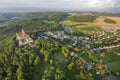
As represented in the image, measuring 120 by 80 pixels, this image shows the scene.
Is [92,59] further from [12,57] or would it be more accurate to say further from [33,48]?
[12,57]

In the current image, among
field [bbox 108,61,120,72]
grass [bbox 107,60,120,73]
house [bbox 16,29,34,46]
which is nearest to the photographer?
grass [bbox 107,60,120,73]

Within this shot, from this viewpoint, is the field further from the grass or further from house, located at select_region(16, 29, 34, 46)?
house, located at select_region(16, 29, 34, 46)

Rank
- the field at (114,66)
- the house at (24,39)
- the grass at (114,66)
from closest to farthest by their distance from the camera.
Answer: the grass at (114,66)
the field at (114,66)
the house at (24,39)

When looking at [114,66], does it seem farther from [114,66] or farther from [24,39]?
[24,39]

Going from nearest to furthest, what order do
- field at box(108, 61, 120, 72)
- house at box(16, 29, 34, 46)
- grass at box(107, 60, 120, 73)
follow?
grass at box(107, 60, 120, 73)
field at box(108, 61, 120, 72)
house at box(16, 29, 34, 46)

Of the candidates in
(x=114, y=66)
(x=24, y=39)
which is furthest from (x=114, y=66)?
(x=24, y=39)

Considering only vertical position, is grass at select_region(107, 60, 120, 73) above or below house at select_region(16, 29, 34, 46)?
below

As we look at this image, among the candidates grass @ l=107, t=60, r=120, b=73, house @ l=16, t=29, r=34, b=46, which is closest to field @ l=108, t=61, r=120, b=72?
grass @ l=107, t=60, r=120, b=73

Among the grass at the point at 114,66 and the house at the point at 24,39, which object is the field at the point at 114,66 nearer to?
the grass at the point at 114,66

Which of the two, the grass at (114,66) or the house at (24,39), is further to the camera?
the house at (24,39)

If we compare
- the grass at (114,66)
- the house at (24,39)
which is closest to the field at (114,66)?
the grass at (114,66)

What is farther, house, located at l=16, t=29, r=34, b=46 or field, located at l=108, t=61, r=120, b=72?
house, located at l=16, t=29, r=34, b=46

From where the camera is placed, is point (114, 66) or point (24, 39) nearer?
point (114, 66)
